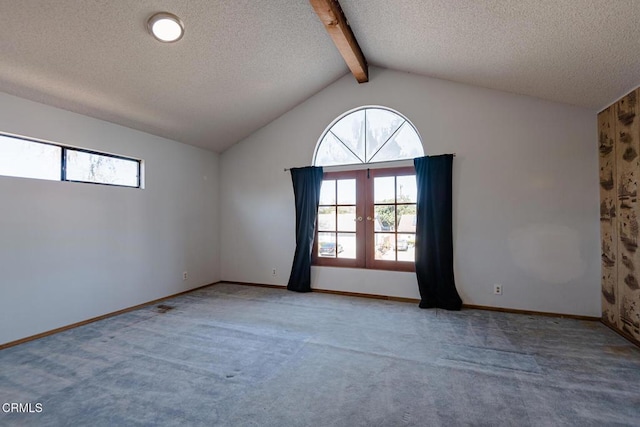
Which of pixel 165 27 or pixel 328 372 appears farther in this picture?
pixel 165 27

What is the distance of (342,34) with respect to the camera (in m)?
3.02

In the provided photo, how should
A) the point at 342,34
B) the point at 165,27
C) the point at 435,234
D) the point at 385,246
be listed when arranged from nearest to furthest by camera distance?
1. the point at 165,27
2. the point at 342,34
3. the point at 435,234
4. the point at 385,246

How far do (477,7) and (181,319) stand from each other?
4.13m

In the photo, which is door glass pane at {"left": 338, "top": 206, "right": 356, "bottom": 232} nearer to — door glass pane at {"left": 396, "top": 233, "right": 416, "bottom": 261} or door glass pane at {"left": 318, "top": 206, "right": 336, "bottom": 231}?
door glass pane at {"left": 318, "top": 206, "right": 336, "bottom": 231}

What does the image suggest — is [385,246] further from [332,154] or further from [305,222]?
[332,154]

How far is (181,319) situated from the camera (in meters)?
3.33

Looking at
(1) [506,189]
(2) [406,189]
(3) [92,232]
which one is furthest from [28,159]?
(1) [506,189]

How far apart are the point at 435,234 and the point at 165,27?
3564 mm

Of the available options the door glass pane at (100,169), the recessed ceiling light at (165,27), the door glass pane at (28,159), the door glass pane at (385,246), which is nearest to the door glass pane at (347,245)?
the door glass pane at (385,246)

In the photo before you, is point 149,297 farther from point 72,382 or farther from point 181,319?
point 72,382

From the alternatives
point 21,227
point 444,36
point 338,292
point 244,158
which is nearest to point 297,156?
point 244,158

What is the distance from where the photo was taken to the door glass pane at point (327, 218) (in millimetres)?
4500

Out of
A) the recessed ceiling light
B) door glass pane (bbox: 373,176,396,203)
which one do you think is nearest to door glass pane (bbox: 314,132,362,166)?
door glass pane (bbox: 373,176,396,203)

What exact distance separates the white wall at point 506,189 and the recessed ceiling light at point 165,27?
2.30m
